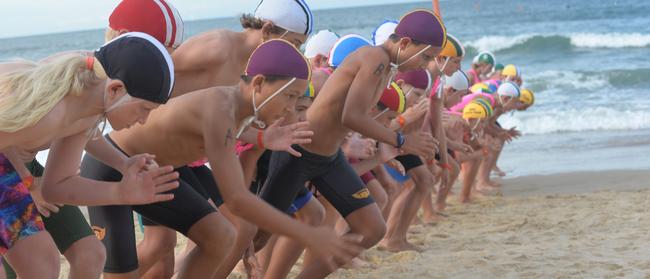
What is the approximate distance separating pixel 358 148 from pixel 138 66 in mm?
3337

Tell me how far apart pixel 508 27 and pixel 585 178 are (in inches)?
1290

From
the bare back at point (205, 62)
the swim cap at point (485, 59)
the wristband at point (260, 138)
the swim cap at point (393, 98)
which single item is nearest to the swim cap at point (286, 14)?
the bare back at point (205, 62)

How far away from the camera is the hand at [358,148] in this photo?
269 inches

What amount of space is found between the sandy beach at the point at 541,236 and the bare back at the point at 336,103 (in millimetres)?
1291

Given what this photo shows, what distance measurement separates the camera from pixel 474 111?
10250mm

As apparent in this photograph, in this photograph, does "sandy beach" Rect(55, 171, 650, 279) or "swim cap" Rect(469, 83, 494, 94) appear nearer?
"sandy beach" Rect(55, 171, 650, 279)

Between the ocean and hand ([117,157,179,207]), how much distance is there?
361 cm

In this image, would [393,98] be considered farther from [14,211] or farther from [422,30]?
[14,211]

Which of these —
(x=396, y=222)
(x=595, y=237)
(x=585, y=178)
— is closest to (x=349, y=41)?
(x=396, y=222)

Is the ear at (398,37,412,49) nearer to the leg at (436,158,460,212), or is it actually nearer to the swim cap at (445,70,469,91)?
the swim cap at (445,70,469,91)

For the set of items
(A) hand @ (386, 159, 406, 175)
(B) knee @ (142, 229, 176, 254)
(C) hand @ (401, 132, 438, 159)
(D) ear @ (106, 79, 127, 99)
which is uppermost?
(D) ear @ (106, 79, 127, 99)

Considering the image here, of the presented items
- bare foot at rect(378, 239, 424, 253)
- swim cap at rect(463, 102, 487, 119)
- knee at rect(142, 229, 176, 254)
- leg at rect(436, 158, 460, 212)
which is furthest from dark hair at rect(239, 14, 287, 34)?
swim cap at rect(463, 102, 487, 119)

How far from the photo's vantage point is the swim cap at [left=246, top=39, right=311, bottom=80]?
15.6 feet

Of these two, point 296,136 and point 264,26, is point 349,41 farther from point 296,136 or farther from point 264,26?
point 296,136
